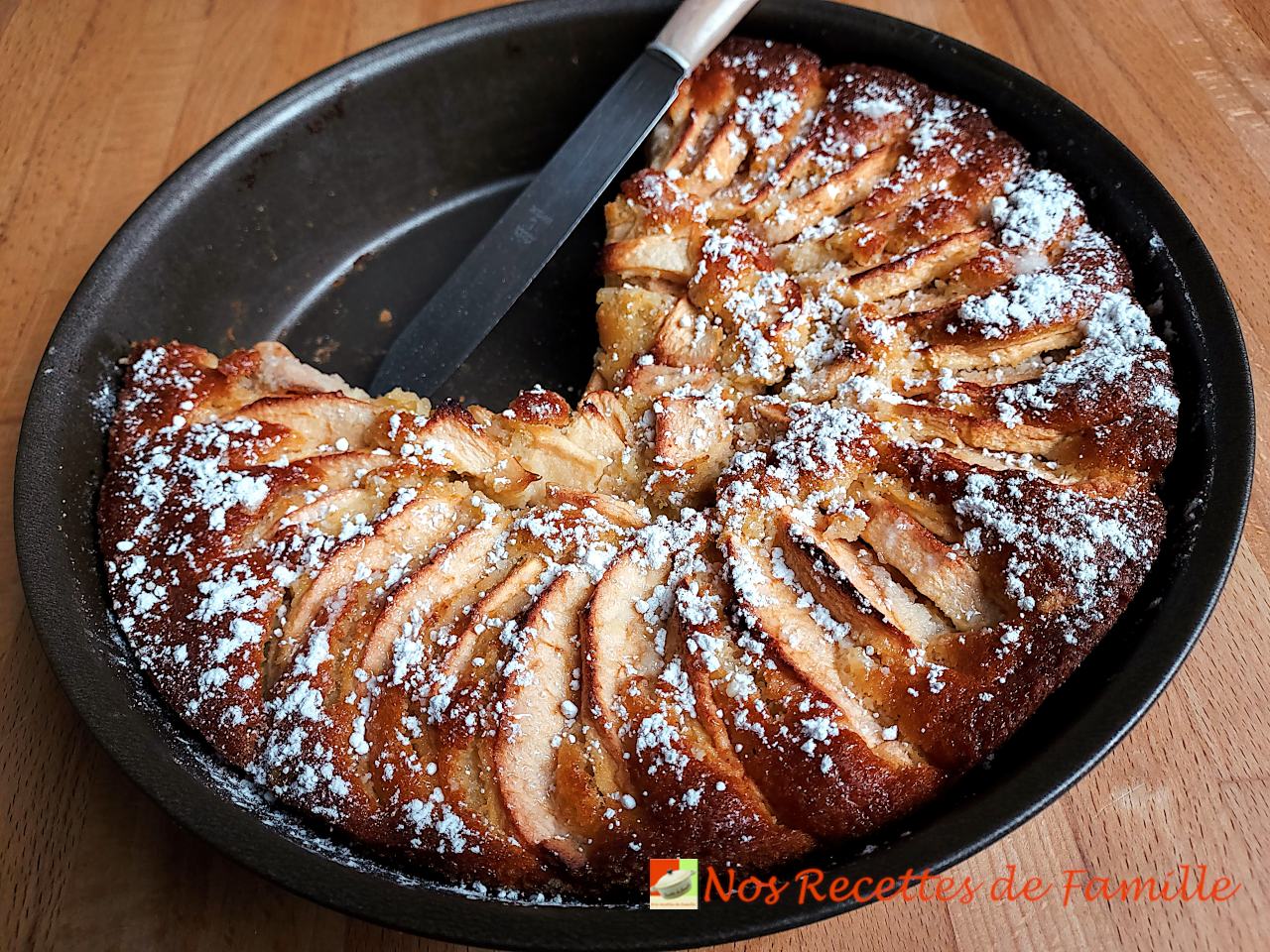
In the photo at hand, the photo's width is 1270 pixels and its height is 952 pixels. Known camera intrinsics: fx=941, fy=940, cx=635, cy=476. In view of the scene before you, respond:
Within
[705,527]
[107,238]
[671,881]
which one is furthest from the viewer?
[107,238]

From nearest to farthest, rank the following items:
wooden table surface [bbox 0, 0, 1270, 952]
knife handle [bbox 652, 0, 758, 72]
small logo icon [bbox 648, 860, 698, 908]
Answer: small logo icon [bbox 648, 860, 698, 908] < wooden table surface [bbox 0, 0, 1270, 952] < knife handle [bbox 652, 0, 758, 72]

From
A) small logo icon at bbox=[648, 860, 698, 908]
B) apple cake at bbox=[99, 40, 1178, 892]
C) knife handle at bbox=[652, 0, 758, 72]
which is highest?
knife handle at bbox=[652, 0, 758, 72]

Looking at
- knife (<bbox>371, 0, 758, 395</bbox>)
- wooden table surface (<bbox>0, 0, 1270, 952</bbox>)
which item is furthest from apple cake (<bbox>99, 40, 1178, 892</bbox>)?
wooden table surface (<bbox>0, 0, 1270, 952</bbox>)

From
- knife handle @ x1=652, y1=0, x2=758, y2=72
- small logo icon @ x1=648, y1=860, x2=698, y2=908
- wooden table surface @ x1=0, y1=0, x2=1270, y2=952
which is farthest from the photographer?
knife handle @ x1=652, y1=0, x2=758, y2=72

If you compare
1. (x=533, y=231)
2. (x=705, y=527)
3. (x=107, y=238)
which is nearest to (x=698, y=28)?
(x=533, y=231)

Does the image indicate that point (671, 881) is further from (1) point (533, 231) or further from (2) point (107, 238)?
(2) point (107, 238)

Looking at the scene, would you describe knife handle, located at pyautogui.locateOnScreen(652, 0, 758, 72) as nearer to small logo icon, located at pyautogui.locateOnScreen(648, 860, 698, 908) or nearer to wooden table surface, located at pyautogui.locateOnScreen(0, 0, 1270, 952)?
wooden table surface, located at pyautogui.locateOnScreen(0, 0, 1270, 952)

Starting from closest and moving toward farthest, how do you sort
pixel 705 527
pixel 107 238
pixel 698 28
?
1. pixel 705 527
2. pixel 698 28
3. pixel 107 238
